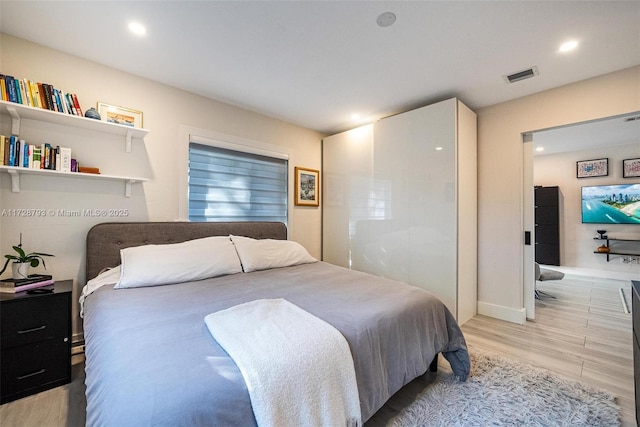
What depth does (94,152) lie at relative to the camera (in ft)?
7.45

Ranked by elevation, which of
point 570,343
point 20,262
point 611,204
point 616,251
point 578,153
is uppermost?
point 578,153

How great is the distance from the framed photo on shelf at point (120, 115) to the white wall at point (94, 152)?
0.06 meters

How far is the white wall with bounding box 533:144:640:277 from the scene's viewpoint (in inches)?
195

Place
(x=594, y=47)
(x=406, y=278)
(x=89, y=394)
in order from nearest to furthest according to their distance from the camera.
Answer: (x=89, y=394) < (x=594, y=47) < (x=406, y=278)

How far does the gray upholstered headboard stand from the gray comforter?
1.45ft

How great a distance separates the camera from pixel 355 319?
139 centimetres

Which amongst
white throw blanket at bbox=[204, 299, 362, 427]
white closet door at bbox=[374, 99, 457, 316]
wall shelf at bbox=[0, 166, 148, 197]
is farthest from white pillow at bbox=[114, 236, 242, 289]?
white closet door at bbox=[374, 99, 457, 316]

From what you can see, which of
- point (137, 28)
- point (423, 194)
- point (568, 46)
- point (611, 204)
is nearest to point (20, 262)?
point (137, 28)

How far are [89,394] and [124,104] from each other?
243 cm

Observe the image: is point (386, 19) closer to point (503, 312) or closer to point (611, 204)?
point (503, 312)

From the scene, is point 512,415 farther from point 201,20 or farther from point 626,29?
point 201,20

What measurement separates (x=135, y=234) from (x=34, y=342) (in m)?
0.95

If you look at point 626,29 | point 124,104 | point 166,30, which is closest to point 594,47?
point 626,29

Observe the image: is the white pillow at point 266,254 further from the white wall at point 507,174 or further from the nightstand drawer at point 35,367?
the white wall at point 507,174
